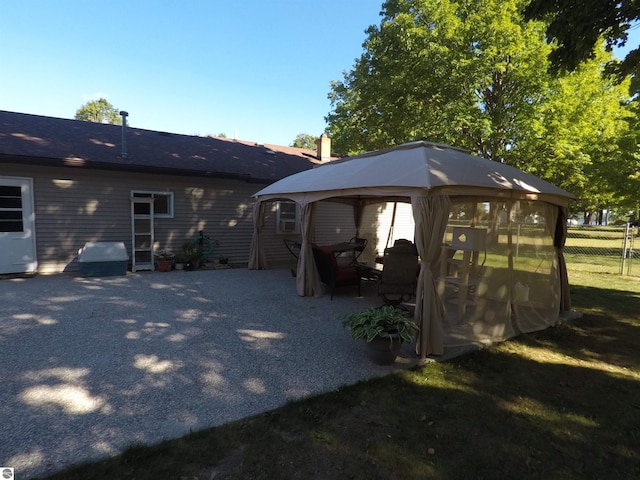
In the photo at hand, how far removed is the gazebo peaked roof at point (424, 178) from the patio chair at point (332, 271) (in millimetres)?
1177

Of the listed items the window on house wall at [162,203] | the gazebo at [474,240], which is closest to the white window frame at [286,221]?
the window on house wall at [162,203]

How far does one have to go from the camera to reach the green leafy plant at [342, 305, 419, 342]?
4.05m

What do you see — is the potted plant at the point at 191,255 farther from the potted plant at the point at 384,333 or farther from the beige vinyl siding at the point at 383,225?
the potted plant at the point at 384,333

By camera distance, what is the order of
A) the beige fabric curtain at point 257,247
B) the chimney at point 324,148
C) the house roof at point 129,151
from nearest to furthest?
the house roof at point 129,151 → the beige fabric curtain at point 257,247 → the chimney at point 324,148

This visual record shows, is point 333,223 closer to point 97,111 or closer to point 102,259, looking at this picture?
point 102,259

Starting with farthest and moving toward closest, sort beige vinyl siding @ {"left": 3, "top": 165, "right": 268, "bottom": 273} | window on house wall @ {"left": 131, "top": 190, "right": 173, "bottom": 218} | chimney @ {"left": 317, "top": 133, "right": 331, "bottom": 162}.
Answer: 1. chimney @ {"left": 317, "top": 133, "right": 331, "bottom": 162}
2. window on house wall @ {"left": 131, "top": 190, "right": 173, "bottom": 218}
3. beige vinyl siding @ {"left": 3, "top": 165, "right": 268, "bottom": 273}

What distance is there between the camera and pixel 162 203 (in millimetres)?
10047

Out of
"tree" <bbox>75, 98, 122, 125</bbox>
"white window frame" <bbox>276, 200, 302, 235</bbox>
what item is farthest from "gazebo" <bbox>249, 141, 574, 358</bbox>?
"tree" <bbox>75, 98, 122, 125</bbox>

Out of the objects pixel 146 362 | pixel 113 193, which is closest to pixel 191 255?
pixel 113 193

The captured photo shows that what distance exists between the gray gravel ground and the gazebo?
1126 millimetres

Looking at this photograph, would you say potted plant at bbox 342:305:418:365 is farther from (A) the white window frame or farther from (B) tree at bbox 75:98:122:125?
(B) tree at bbox 75:98:122:125

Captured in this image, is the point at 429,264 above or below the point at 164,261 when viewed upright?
above

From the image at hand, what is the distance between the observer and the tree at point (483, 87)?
10.1 meters

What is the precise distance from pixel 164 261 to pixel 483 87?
1109cm
